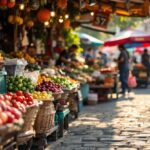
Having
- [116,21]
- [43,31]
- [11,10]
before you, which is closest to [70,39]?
[43,31]

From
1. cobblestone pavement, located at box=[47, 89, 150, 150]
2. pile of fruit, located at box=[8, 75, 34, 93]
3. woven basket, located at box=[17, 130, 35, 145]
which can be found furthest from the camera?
cobblestone pavement, located at box=[47, 89, 150, 150]

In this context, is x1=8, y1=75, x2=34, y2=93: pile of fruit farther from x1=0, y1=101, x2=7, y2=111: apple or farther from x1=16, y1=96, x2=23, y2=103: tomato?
x1=0, y1=101, x2=7, y2=111: apple

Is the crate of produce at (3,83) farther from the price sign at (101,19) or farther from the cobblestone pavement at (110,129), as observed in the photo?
the price sign at (101,19)

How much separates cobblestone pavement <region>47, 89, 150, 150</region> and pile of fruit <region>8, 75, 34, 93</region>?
3.88 ft

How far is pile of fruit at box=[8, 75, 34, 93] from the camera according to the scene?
10328 millimetres

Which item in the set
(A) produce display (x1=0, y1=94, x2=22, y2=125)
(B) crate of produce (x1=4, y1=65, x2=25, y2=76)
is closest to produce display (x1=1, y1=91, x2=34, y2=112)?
(A) produce display (x1=0, y1=94, x2=22, y2=125)

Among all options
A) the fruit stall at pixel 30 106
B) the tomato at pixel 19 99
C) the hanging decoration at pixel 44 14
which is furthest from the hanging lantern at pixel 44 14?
the tomato at pixel 19 99

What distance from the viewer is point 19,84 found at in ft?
34.0

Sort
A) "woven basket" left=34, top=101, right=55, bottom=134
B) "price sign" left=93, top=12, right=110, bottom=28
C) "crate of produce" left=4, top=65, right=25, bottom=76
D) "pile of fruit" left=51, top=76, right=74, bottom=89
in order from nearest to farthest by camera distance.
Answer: "woven basket" left=34, top=101, right=55, bottom=134, "crate of produce" left=4, top=65, right=25, bottom=76, "pile of fruit" left=51, top=76, right=74, bottom=89, "price sign" left=93, top=12, right=110, bottom=28

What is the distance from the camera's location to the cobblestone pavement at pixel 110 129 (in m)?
10.5

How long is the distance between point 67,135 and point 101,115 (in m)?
3.87

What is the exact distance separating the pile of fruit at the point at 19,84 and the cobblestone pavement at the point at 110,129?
46.6 inches

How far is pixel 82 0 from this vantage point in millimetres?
15688

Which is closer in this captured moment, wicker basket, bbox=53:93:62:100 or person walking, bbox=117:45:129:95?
wicker basket, bbox=53:93:62:100
